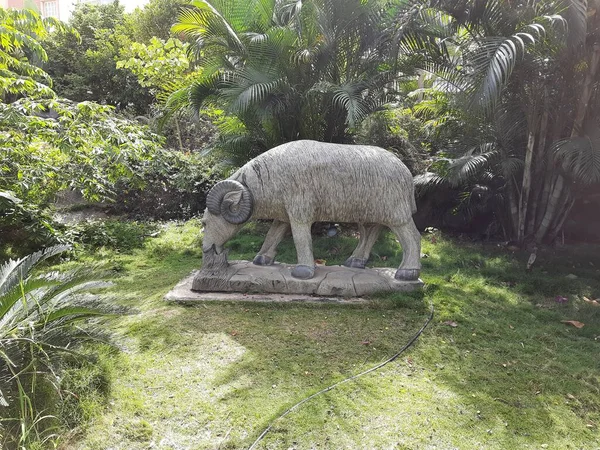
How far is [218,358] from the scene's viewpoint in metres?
3.36

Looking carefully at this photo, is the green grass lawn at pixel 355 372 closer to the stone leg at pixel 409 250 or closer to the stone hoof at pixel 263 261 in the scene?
the stone leg at pixel 409 250

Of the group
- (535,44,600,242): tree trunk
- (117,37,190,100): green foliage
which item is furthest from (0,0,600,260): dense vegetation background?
(117,37,190,100): green foliage

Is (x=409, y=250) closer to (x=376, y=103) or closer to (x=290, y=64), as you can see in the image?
(x=376, y=103)

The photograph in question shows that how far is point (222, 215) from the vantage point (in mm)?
4539

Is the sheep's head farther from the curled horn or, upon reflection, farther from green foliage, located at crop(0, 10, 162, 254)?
green foliage, located at crop(0, 10, 162, 254)

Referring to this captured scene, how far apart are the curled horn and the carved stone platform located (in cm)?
66

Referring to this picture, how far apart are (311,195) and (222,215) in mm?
994

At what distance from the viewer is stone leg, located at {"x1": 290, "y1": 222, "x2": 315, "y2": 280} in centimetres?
453

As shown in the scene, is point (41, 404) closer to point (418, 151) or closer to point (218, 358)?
point (218, 358)

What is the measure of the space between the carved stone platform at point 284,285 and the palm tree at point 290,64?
2309 millimetres

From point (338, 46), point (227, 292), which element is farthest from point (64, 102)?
point (338, 46)

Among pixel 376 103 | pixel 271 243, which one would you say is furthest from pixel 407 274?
pixel 376 103

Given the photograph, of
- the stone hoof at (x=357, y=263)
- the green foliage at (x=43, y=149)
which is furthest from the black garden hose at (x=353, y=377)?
the green foliage at (x=43, y=149)

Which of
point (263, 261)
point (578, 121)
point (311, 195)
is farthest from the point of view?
point (578, 121)
